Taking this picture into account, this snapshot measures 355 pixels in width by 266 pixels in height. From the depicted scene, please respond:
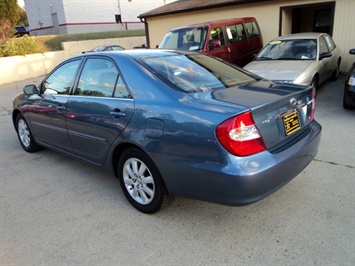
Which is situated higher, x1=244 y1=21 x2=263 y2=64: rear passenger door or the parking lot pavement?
x1=244 y1=21 x2=263 y2=64: rear passenger door

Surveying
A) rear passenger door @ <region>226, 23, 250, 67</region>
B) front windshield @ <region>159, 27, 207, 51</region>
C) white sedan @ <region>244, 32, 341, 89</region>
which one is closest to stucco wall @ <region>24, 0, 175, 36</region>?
front windshield @ <region>159, 27, 207, 51</region>

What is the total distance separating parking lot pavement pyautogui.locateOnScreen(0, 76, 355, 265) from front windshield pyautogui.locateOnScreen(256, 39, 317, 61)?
12.6ft

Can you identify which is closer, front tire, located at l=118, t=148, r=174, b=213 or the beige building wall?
front tire, located at l=118, t=148, r=174, b=213

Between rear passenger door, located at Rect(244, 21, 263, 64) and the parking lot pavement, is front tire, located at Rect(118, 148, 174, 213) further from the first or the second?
rear passenger door, located at Rect(244, 21, 263, 64)

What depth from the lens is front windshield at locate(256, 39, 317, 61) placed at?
287 inches

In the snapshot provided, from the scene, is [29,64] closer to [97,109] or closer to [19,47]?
[19,47]

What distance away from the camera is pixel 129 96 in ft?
9.88

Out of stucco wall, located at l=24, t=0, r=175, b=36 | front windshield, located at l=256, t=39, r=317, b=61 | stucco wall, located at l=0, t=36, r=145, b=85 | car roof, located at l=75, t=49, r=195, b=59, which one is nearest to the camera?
car roof, located at l=75, t=49, r=195, b=59

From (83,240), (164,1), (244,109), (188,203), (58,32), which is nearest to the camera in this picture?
(244,109)

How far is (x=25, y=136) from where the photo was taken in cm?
514

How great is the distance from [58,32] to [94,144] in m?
27.8

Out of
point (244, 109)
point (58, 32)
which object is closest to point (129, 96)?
point (244, 109)

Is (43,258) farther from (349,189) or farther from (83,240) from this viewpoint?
(349,189)

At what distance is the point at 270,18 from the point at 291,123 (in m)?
10.1
